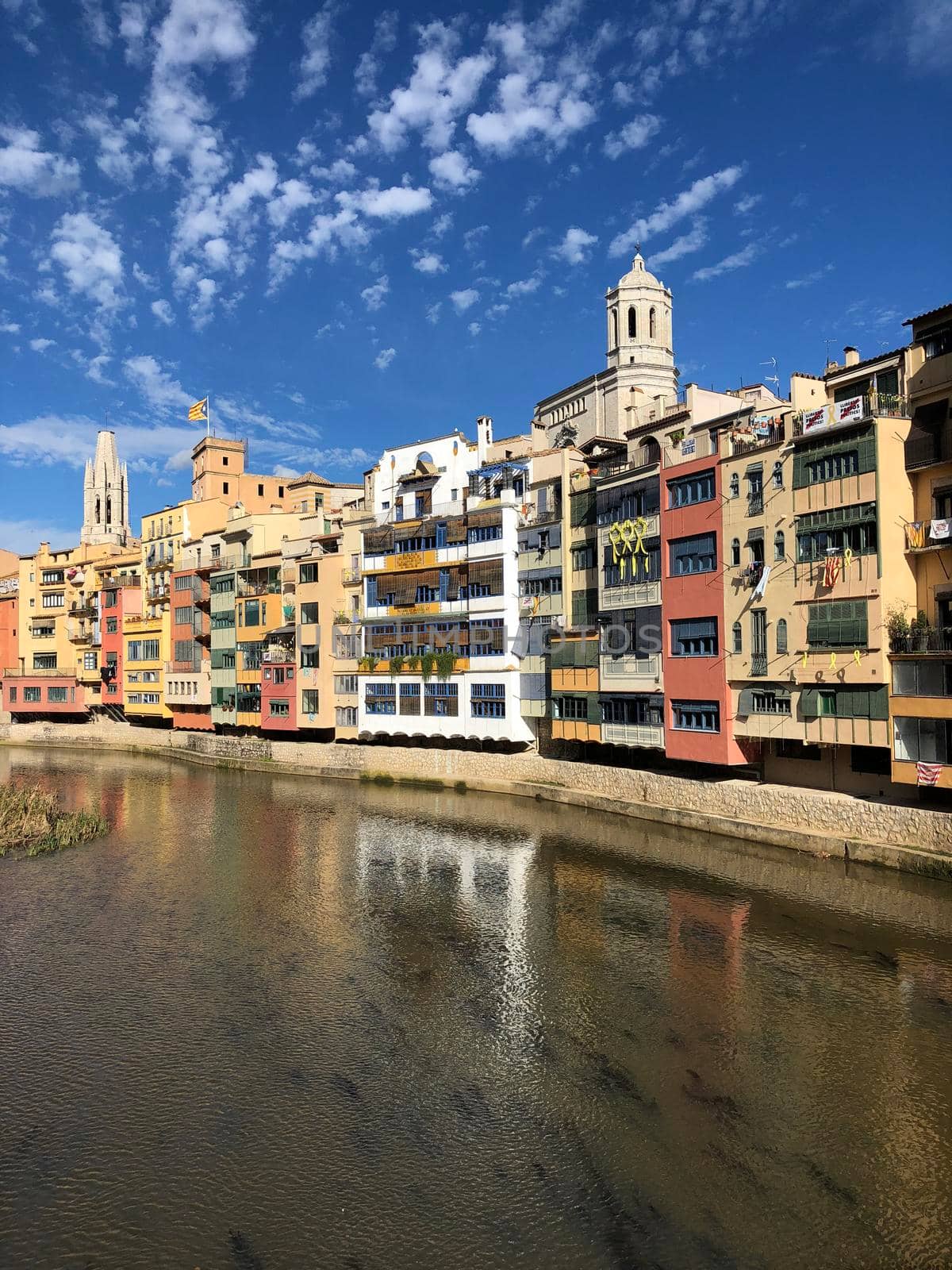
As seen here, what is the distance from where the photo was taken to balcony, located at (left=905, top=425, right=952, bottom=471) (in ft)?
105

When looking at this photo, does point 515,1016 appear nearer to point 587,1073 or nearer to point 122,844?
point 587,1073

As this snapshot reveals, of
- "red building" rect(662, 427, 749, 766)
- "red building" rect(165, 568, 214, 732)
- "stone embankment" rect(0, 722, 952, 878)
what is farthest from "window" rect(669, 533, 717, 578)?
"red building" rect(165, 568, 214, 732)

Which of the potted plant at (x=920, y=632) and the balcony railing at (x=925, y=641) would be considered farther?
the potted plant at (x=920, y=632)

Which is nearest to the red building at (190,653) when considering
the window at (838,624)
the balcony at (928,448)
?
the window at (838,624)

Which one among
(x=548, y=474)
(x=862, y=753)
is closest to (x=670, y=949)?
(x=862, y=753)

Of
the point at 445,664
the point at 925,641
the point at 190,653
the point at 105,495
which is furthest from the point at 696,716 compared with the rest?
the point at 105,495

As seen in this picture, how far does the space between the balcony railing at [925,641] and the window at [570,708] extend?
58.6ft

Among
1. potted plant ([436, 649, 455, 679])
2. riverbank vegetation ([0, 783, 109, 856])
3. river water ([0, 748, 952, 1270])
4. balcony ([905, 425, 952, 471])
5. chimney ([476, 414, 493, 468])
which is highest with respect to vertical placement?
chimney ([476, 414, 493, 468])

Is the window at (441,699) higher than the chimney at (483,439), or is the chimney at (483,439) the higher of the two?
the chimney at (483,439)

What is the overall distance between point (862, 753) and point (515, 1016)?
2056cm

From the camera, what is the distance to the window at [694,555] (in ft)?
130

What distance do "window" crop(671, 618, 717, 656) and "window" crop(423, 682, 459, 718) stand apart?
16.7 metres

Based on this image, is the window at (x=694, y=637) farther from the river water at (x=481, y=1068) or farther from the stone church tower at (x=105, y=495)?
the stone church tower at (x=105, y=495)

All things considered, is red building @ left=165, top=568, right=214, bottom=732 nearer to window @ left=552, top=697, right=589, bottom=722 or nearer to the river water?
window @ left=552, top=697, right=589, bottom=722
